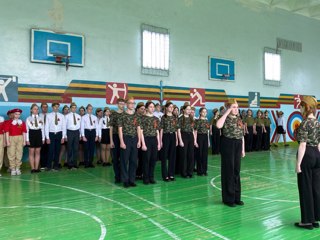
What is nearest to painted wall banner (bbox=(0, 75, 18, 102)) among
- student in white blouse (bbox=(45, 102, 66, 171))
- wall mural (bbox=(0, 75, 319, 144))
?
wall mural (bbox=(0, 75, 319, 144))

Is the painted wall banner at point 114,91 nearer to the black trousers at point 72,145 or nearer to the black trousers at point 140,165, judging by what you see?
the black trousers at point 72,145

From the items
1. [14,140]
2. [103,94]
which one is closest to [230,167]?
[14,140]

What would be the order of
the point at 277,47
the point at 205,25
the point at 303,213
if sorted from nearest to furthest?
the point at 303,213
the point at 205,25
the point at 277,47

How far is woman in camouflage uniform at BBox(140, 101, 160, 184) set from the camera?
242 inches

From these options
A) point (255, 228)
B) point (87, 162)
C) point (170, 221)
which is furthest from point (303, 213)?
point (87, 162)

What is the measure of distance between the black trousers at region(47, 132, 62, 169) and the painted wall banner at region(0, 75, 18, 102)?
1.51m

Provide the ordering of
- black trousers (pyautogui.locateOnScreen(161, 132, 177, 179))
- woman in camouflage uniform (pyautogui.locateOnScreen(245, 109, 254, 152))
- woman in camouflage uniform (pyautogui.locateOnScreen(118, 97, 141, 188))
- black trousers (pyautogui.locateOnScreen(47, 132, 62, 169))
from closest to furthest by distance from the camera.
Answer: woman in camouflage uniform (pyautogui.locateOnScreen(118, 97, 141, 188)), black trousers (pyautogui.locateOnScreen(161, 132, 177, 179)), black trousers (pyautogui.locateOnScreen(47, 132, 62, 169)), woman in camouflage uniform (pyautogui.locateOnScreen(245, 109, 254, 152))

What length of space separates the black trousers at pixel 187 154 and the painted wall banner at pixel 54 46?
4315 millimetres

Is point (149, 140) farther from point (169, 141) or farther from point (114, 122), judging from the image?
point (114, 122)

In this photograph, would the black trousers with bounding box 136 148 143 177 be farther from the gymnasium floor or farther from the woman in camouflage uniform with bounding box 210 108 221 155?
the woman in camouflage uniform with bounding box 210 108 221 155

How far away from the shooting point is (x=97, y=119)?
8.98 metres

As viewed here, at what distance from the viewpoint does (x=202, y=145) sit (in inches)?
284

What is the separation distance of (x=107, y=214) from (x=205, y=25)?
9.61 m

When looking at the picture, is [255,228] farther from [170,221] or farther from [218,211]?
[170,221]
